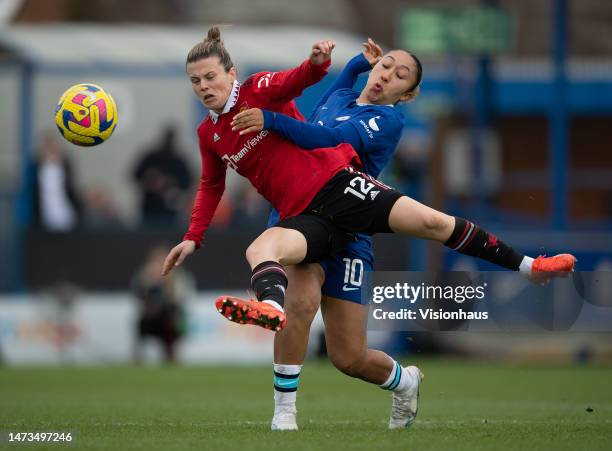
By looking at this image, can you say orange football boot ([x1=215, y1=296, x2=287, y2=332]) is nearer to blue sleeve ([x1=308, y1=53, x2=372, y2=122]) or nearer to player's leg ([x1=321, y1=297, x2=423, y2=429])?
player's leg ([x1=321, y1=297, x2=423, y2=429])

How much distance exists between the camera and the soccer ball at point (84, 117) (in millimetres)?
8164

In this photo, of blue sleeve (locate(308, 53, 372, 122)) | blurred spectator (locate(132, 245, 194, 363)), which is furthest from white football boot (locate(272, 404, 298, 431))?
blurred spectator (locate(132, 245, 194, 363))

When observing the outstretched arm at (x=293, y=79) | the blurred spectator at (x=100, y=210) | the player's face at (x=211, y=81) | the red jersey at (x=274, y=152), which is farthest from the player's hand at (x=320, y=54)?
the blurred spectator at (x=100, y=210)

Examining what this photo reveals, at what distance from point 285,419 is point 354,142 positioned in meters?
1.69

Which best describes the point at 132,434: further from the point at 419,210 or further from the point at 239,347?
the point at 239,347

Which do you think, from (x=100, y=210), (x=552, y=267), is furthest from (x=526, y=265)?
(x=100, y=210)

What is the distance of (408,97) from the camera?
8391 millimetres

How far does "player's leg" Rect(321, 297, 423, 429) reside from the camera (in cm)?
798

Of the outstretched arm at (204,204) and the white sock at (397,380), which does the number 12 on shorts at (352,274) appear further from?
the outstretched arm at (204,204)

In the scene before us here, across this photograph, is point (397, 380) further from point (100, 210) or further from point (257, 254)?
point (100, 210)

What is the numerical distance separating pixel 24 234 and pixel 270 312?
37.2ft

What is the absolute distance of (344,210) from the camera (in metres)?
7.72

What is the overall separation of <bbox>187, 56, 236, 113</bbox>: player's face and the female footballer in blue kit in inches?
14.4

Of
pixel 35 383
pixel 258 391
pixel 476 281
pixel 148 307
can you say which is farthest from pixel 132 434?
pixel 148 307
